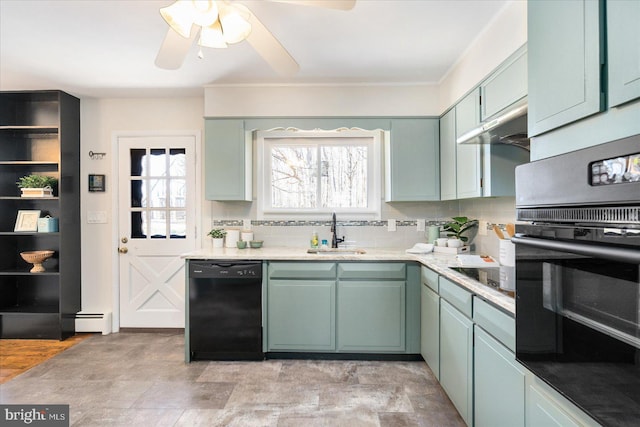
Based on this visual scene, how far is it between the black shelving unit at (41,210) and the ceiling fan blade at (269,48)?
2.68 metres

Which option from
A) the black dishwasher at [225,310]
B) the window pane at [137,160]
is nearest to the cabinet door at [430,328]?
the black dishwasher at [225,310]

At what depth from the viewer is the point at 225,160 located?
128 inches

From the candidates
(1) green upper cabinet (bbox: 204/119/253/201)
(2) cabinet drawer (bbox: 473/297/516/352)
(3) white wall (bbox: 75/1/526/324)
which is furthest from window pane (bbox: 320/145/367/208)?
(2) cabinet drawer (bbox: 473/297/516/352)

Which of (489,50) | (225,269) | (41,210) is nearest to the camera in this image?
(489,50)

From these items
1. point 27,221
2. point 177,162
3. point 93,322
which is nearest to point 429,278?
point 177,162

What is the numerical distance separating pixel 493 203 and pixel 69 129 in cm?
411

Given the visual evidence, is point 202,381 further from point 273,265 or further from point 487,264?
point 487,264

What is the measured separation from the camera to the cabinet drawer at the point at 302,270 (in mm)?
2902

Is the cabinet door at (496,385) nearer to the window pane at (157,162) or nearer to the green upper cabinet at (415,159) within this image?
the green upper cabinet at (415,159)

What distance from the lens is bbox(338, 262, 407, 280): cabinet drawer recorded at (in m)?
2.87

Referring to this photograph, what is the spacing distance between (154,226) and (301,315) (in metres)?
1.92

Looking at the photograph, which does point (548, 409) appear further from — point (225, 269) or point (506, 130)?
point (225, 269)

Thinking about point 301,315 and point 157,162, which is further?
point 157,162

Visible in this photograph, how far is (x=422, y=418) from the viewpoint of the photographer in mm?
2115
